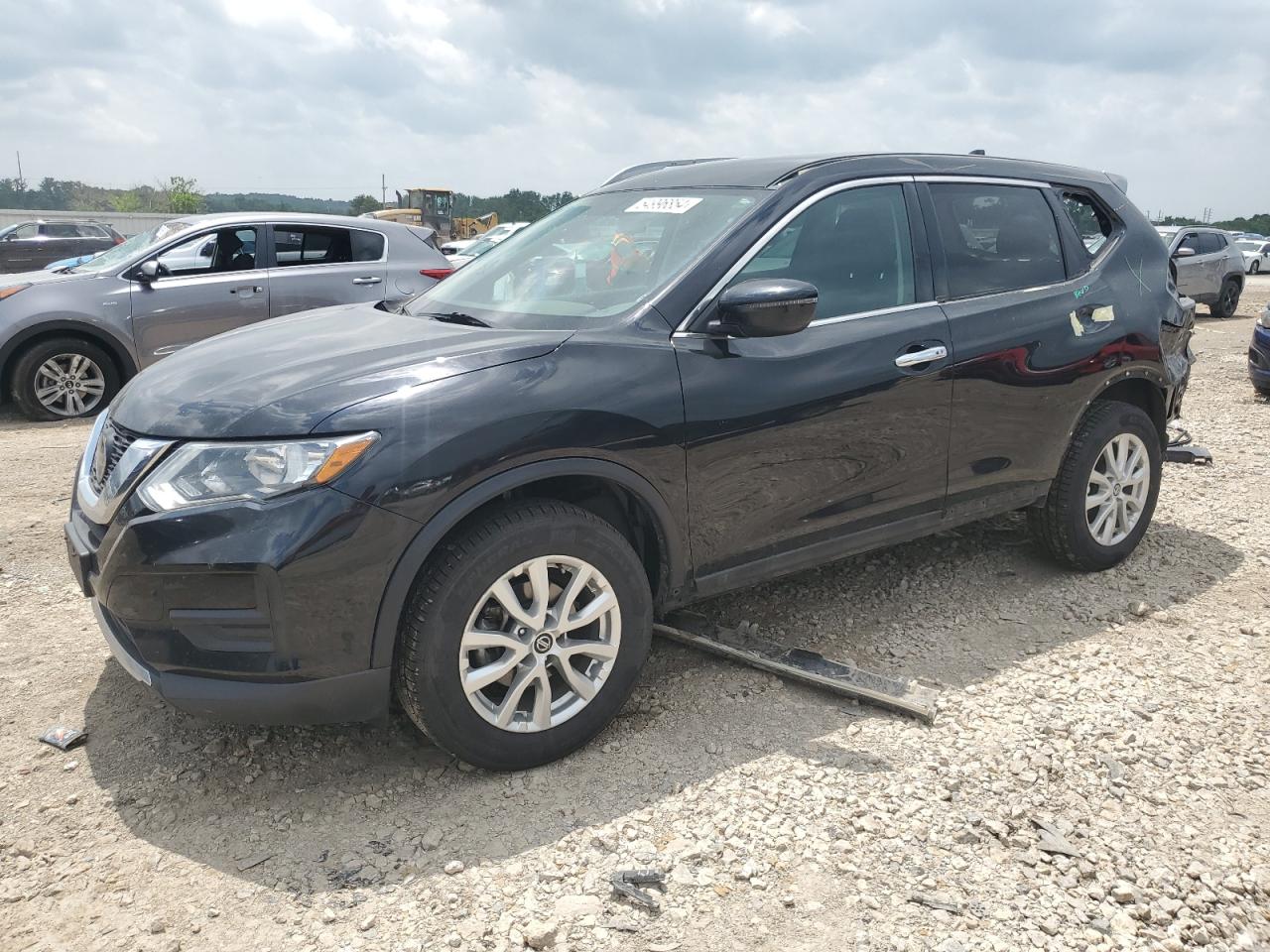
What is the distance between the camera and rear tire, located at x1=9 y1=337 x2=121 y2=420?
7.97 meters

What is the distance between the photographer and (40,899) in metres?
2.45

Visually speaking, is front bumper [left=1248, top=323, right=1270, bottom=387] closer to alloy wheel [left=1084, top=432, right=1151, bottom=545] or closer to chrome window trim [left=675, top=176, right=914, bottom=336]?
A: alloy wheel [left=1084, top=432, right=1151, bottom=545]

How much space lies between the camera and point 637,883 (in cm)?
254

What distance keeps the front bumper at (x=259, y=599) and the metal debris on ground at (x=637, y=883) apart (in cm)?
81

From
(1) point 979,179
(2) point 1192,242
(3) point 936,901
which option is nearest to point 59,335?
(1) point 979,179

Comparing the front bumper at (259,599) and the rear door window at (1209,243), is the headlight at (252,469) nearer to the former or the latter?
the front bumper at (259,599)

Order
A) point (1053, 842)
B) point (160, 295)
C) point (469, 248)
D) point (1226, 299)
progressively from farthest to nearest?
point (1226, 299), point (469, 248), point (160, 295), point (1053, 842)

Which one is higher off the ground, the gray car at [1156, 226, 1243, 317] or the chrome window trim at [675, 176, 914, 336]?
the gray car at [1156, 226, 1243, 317]

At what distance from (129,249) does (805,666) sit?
7.50 m

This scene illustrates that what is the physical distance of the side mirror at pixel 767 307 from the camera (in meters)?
3.08

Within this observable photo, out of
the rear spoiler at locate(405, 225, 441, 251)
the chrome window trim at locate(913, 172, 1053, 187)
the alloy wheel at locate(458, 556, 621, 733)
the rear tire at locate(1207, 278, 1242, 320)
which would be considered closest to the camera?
the alloy wheel at locate(458, 556, 621, 733)

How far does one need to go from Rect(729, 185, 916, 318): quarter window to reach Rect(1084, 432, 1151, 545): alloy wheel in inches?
55.5

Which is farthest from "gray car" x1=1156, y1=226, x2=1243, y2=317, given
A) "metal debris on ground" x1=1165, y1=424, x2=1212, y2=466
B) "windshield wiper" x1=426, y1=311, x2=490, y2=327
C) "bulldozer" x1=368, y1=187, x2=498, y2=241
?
"bulldozer" x1=368, y1=187, x2=498, y2=241

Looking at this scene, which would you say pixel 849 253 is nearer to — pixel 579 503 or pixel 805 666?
pixel 579 503
